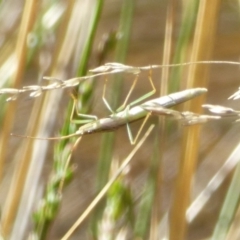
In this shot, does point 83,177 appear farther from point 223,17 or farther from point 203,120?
point 203,120

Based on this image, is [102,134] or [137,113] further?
[102,134]

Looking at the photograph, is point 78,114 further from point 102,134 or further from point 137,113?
point 102,134

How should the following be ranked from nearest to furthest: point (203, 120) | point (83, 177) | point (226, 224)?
point (203, 120) < point (226, 224) < point (83, 177)

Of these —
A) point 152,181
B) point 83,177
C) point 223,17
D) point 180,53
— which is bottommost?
point 83,177

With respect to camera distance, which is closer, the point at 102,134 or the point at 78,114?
the point at 78,114

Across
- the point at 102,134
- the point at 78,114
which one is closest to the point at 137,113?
the point at 78,114

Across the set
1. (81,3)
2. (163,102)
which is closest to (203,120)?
(163,102)

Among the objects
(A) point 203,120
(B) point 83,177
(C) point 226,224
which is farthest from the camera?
(B) point 83,177

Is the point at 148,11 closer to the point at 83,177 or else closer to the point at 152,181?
the point at 83,177

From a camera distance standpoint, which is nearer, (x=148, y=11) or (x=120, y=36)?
(x=120, y=36)

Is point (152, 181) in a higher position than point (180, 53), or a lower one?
lower
